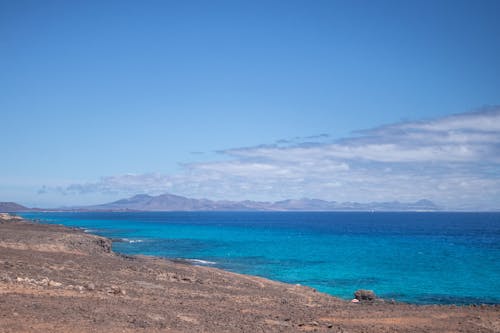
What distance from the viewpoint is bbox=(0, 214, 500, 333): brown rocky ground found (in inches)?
635

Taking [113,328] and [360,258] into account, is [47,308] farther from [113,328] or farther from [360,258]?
[360,258]

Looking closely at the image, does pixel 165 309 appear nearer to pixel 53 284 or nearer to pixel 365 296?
pixel 53 284

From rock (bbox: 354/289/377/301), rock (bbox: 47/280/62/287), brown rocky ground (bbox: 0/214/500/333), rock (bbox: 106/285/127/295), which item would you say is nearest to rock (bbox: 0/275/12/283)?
brown rocky ground (bbox: 0/214/500/333)

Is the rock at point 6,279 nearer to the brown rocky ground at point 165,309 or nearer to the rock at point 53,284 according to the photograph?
the brown rocky ground at point 165,309

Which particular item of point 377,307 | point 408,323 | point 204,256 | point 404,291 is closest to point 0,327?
point 408,323

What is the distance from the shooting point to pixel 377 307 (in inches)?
965

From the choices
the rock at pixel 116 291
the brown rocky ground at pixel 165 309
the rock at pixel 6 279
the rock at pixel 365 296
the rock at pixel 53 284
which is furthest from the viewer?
the rock at pixel 365 296

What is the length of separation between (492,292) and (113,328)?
1359 inches

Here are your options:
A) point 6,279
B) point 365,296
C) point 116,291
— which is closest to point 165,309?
point 116,291

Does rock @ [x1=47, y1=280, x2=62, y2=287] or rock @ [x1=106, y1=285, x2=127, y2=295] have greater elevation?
rock @ [x1=47, y1=280, x2=62, y2=287]

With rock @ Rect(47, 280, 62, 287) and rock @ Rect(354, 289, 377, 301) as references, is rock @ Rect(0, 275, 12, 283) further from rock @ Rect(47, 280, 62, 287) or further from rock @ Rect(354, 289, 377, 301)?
rock @ Rect(354, 289, 377, 301)

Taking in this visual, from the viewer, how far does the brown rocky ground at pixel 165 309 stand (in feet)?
52.9

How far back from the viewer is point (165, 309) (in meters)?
19.2

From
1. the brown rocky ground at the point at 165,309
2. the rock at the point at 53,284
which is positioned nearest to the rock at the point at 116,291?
the brown rocky ground at the point at 165,309
